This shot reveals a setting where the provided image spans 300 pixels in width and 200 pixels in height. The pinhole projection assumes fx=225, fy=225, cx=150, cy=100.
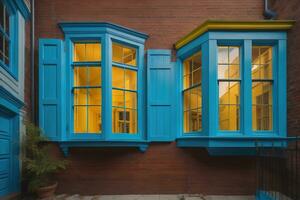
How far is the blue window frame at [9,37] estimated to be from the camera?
454 cm

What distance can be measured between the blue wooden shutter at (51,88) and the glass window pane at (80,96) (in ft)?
1.04

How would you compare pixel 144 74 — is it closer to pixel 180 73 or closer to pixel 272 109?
pixel 180 73

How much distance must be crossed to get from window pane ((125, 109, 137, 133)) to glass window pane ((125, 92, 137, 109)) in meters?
0.12

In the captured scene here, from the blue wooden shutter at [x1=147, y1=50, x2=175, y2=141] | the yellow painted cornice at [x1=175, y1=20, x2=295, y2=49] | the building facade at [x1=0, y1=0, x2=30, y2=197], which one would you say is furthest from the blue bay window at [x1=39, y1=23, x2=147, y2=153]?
the yellow painted cornice at [x1=175, y1=20, x2=295, y2=49]

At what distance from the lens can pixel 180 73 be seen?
5.68m

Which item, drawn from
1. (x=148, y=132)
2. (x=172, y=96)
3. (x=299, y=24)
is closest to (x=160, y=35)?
(x=172, y=96)

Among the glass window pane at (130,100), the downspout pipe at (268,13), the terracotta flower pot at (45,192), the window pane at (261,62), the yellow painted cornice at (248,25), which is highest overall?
the downspout pipe at (268,13)

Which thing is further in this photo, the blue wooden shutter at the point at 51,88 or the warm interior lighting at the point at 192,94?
the warm interior lighting at the point at 192,94

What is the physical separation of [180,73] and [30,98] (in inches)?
145

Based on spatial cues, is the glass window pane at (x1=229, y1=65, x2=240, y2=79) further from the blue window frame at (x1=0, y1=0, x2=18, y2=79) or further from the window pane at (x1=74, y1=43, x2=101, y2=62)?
the blue window frame at (x1=0, y1=0, x2=18, y2=79)

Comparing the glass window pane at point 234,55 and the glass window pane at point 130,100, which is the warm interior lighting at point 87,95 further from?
the glass window pane at point 234,55

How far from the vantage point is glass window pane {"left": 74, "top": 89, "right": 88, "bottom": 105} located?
539 centimetres

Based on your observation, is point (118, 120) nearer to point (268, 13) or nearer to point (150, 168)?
point (150, 168)

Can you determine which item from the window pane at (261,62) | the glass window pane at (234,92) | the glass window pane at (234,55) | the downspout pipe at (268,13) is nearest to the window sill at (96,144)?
the glass window pane at (234,92)
